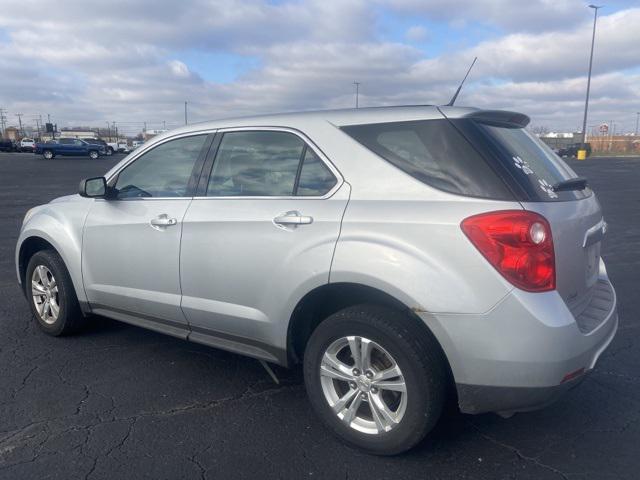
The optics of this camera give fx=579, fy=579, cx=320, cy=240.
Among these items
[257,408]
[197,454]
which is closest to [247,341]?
[257,408]

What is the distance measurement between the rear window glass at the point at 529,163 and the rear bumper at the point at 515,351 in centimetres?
55

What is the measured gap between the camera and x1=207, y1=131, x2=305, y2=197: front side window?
345 centimetres

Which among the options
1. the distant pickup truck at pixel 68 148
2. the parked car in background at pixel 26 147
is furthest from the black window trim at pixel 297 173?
the parked car in background at pixel 26 147

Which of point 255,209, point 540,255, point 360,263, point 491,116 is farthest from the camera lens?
point 255,209

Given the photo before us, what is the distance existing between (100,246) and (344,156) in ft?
7.04

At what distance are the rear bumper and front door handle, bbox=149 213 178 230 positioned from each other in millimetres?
1890

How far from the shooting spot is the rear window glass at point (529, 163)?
2860mm

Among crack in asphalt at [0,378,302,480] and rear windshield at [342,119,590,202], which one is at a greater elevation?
rear windshield at [342,119,590,202]

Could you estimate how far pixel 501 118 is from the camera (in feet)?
10.7

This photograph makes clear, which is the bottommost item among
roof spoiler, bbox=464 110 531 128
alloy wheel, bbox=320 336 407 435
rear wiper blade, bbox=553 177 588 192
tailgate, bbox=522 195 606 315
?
alloy wheel, bbox=320 336 407 435

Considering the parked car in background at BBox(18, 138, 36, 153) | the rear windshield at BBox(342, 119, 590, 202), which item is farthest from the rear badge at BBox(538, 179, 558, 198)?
the parked car in background at BBox(18, 138, 36, 153)

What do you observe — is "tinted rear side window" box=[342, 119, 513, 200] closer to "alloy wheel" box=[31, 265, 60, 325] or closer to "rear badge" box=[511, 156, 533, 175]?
"rear badge" box=[511, 156, 533, 175]

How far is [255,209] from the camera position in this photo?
345 centimetres

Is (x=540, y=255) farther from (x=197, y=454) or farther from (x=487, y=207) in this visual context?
(x=197, y=454)
